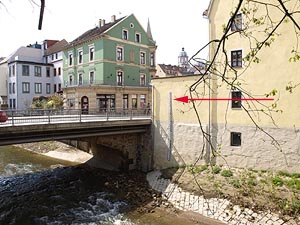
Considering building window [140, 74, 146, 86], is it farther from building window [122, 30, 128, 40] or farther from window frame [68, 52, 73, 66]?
window frame [68, 52, 73, 66]

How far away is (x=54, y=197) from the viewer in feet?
52.5

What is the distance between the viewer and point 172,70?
62.1m

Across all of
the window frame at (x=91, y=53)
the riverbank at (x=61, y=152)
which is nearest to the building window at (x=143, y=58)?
the window frame at (x=91, y=53)

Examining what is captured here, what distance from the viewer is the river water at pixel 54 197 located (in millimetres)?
13477

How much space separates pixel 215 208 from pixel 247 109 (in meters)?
5.47

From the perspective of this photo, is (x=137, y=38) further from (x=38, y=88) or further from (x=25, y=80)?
(x=25, y=80)

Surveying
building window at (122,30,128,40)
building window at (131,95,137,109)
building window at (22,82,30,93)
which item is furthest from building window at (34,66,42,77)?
building window at (131,95,137,109)

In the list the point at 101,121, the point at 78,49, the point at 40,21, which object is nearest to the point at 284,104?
the point at 101,121

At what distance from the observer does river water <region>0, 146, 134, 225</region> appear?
13477mm

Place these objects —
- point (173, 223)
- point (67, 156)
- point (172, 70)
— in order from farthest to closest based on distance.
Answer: point (172, 70) → point (67, 156) → point (173, 223)

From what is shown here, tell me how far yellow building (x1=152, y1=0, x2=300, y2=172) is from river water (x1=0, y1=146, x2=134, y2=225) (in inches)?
229

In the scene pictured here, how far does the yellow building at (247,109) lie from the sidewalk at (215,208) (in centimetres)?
259

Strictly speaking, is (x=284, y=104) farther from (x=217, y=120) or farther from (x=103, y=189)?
(x=103, y=189)

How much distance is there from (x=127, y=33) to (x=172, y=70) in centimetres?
2876
